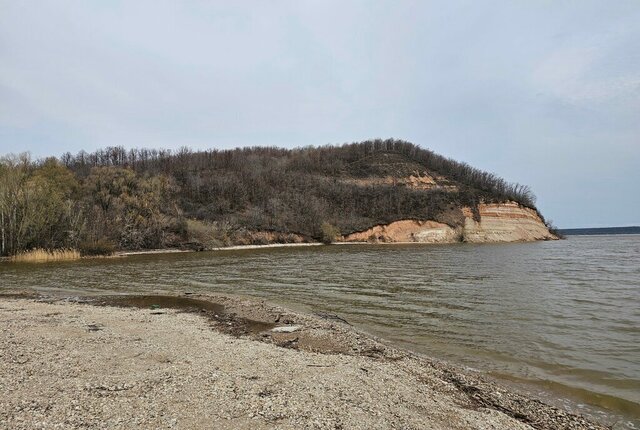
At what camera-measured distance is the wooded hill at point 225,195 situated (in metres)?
42.8

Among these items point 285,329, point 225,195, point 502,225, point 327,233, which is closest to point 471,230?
point 502,225

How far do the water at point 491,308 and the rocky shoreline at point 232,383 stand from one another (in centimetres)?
146

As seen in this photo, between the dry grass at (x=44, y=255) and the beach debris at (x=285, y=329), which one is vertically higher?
the dry grass at (x=44, y=255)

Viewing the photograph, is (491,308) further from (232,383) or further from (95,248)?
(95,248)

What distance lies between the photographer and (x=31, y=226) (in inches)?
1559

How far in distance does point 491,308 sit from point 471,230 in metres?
80.9

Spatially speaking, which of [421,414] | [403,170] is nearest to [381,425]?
[421,414]

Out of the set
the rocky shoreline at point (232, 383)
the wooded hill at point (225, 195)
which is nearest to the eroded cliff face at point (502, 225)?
the wooded hill at point (225, 195)

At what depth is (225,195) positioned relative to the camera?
9081 centimetres

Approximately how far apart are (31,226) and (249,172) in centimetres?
6615

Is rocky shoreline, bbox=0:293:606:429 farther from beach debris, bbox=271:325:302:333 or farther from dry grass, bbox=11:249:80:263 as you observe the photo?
dry grass, bbox=11:249:80:263

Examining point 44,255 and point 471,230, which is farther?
point 471,230

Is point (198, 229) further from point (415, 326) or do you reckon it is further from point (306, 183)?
point (415, 326)

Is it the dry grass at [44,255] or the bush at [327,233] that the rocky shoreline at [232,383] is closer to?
the dry grass at [44,255]
